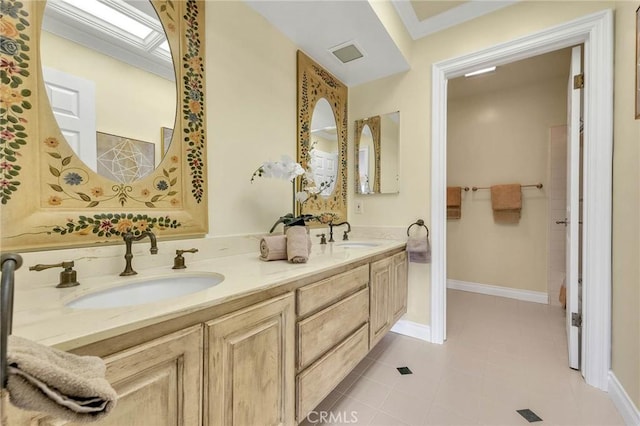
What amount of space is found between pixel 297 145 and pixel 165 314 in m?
1.50

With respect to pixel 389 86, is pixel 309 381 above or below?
below

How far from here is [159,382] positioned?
620mm

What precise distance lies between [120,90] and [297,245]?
96cm

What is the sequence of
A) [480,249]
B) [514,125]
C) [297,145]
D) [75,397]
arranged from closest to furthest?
1. [75,397]
2. [297,145]
3. [514,125]
4. [480,249]

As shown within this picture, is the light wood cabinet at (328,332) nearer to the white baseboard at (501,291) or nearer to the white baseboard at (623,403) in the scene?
the white baseboard at (623,403)

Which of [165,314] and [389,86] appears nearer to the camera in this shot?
[165,314]

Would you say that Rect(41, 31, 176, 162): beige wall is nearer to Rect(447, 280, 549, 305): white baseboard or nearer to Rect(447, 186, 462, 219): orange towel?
Rect(447, 186, 462, 219): orange towel

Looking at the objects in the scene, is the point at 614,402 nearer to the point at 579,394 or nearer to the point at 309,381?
the point at 579,394

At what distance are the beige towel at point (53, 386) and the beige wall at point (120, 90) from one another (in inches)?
35.7

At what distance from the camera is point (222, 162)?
139 cm

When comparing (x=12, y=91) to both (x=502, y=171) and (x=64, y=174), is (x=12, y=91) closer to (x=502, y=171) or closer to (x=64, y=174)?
(x=64, y=174)

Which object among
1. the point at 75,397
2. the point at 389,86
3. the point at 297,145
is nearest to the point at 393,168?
the point at 389,86

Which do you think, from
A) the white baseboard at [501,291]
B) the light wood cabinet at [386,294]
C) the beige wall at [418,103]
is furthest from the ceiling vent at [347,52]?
the white baseboard at [501,291]

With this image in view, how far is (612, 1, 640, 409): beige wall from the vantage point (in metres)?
1.26
